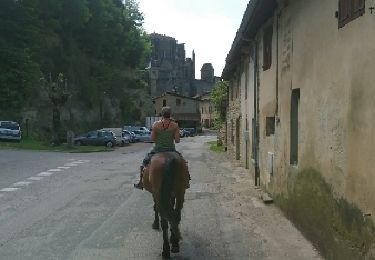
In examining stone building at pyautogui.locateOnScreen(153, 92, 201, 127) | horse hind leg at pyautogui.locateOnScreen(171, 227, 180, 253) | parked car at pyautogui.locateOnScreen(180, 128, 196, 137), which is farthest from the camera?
stone building at pyautogui.locateOnScreen(153, 92, 201, 127)

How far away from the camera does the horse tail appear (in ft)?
25.4

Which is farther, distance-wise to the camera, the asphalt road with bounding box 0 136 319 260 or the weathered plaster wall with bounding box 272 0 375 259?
the asphalt road with bounding box 0 136 319 260

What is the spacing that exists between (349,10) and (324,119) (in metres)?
1.80

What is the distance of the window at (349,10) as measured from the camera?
634 centimetres

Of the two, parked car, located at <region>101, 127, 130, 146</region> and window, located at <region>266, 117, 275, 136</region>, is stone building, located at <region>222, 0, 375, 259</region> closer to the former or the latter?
window, located at <region>266, 117, 275, 136</region>

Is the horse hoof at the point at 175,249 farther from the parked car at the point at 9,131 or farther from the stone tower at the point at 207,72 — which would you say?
the stone tower at the point at 207,72

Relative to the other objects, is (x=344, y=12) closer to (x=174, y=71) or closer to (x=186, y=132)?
(x=186, y=132)

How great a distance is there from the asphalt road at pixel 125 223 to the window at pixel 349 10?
345 cm

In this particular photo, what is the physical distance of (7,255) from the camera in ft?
25.9

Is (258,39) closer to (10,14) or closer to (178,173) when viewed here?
(178,173)

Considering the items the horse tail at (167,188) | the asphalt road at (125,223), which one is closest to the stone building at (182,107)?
the asphalt road at (125,223)

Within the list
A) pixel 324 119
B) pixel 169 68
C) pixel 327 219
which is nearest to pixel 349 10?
pixel 324 119

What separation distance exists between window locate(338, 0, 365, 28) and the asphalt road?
3454 millimetres

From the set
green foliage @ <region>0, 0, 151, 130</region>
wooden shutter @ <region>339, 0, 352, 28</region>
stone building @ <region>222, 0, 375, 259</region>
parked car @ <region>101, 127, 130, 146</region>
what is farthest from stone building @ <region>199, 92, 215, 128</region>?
wooden shutter @ <region>339, 0, 352, 28</region>
